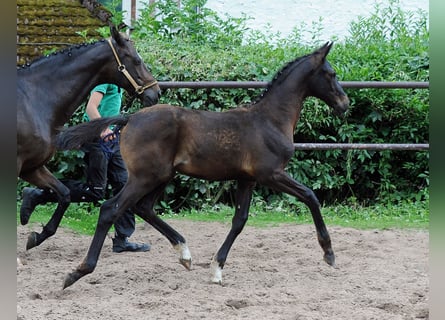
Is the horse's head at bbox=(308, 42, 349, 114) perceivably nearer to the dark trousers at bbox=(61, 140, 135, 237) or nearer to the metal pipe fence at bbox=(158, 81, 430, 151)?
the dark trousers at bbox=(61, 140, 135, 237)

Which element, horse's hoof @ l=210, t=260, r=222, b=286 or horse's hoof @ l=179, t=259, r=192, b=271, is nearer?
horse's hoof @ l=210, t=260, r=222, b=286

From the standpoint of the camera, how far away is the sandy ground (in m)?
4.15

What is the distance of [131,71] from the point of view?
18.4 ft

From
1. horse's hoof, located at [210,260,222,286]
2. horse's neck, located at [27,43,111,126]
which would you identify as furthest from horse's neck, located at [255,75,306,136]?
horse's neck, located at [27,43,111,126]

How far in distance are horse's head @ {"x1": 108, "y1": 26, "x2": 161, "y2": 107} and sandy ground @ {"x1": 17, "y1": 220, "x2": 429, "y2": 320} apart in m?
1.44

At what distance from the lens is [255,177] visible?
16.7 feet

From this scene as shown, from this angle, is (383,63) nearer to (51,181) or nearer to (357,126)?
(357,126)

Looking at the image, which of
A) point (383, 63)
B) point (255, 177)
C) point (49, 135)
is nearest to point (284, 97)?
point (255, 177)

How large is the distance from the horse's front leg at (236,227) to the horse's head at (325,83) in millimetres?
949

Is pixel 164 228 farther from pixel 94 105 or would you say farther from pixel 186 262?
pixel 94 105

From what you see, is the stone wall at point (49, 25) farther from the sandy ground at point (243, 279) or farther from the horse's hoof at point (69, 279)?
the horse's hoof at point (69, 279)

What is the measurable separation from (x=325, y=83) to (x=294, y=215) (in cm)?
290

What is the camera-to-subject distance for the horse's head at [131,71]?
5.61 m

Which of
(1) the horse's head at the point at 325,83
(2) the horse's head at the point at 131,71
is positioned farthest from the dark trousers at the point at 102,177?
(1) the horse's head at the point at 325,83
